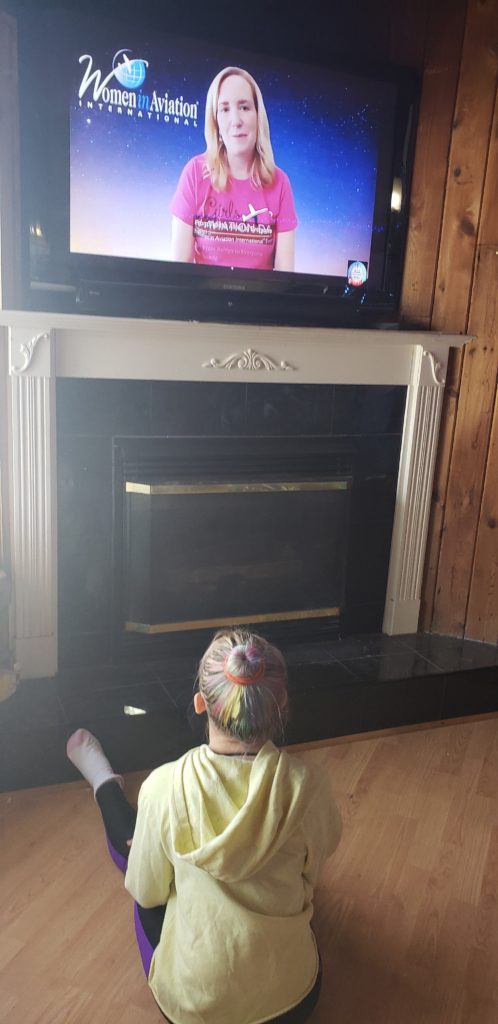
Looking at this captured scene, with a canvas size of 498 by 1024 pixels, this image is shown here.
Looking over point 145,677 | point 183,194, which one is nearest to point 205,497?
point 145,677

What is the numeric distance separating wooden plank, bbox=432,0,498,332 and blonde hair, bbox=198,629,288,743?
1.82 m

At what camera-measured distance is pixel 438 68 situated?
2.48m

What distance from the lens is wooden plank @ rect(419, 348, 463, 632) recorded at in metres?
2.68

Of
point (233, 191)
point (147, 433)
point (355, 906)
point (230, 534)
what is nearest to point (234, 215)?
point (233, 191)

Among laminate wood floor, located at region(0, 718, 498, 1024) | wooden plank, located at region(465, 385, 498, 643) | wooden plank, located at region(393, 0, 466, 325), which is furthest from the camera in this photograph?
wooden plank, located at region(465, 385, 498, 643)

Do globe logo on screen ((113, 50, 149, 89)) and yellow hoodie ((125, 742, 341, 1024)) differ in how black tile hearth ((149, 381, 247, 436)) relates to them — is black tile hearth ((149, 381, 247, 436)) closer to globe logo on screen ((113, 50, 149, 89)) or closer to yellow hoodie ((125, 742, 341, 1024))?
globe logo on screen ((113, 50, 149, 89))

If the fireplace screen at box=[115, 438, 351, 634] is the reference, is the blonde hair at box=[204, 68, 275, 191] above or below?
above

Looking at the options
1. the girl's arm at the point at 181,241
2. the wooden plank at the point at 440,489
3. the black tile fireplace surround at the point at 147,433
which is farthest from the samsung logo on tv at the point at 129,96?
the wooden plank at the point at 440,489

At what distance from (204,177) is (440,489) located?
1.32 metres

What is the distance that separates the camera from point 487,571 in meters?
2.77

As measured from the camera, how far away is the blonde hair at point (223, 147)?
2230 mm

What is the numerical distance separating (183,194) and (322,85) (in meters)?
0.57

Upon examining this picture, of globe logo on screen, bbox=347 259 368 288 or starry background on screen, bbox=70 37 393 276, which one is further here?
globe logo on screen, bbox=347 259 368 288

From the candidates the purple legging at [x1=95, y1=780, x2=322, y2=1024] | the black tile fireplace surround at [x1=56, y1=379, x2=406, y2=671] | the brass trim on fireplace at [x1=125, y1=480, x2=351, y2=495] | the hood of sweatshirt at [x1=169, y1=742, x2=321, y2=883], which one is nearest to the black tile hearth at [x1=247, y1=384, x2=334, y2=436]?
the black tile fireplace surround at [x1=56, y1=379, x2=406, y2=671]
